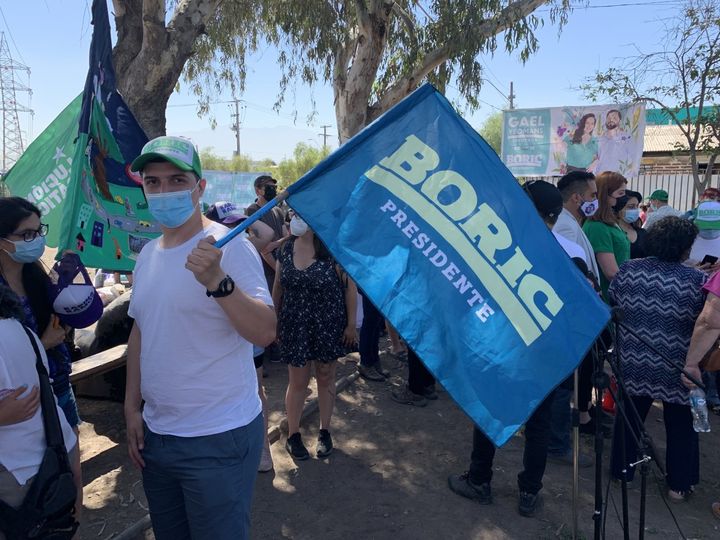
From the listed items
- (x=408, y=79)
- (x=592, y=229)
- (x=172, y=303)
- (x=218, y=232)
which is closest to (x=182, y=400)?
(x=172, y=303)

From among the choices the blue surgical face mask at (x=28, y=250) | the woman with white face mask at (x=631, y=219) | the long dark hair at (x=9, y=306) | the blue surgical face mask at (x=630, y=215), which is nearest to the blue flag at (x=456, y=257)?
the long dark hair at (x=9, y=306)

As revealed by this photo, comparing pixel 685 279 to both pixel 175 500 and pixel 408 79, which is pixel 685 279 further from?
pixel 408 79

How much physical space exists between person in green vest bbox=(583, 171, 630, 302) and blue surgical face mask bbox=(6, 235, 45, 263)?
150 inches

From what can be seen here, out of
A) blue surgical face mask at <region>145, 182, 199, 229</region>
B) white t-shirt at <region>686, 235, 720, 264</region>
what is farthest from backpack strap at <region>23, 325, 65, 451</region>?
white t-shirt at <region>686, 235, 720, 264</region>

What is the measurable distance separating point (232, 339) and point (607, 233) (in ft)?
11.4

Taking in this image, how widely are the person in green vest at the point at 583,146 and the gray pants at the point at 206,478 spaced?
35.2ft

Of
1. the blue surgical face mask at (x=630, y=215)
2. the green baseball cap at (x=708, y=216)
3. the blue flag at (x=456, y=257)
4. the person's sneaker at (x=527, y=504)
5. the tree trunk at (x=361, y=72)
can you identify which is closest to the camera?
the blue flag at (x=456, y=257)

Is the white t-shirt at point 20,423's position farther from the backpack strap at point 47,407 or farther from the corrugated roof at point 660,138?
the corrugated roof at point 660,138

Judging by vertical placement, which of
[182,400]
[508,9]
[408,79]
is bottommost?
[182,400]

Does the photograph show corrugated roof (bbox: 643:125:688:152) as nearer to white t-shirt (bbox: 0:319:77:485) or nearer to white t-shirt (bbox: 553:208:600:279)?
white t-shirt (bbox: 553:208:600:279)

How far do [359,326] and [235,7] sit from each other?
6.21 m

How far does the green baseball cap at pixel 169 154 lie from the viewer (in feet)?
Result: 6.15

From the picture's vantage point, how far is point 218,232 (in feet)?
6.29

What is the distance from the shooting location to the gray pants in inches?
73.0
